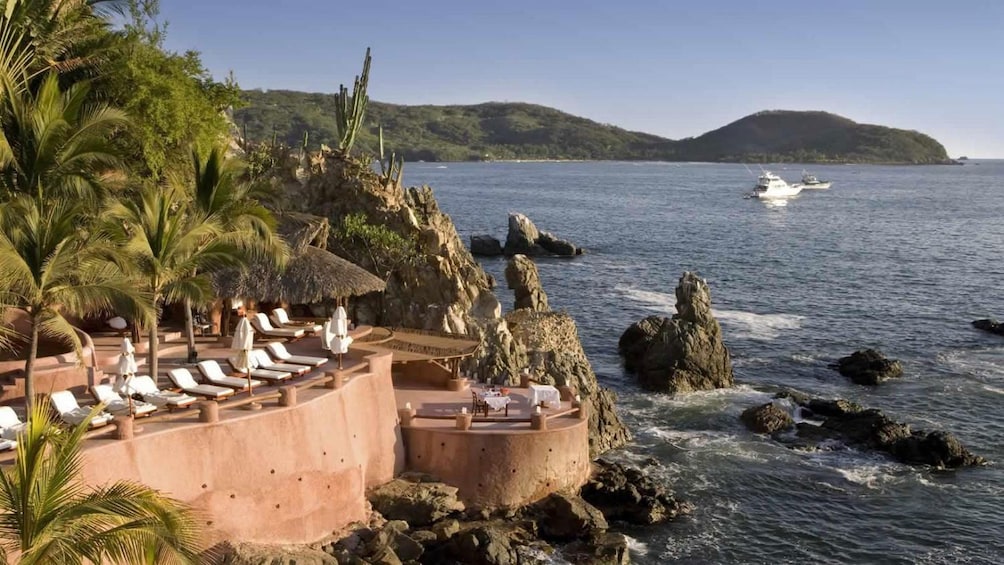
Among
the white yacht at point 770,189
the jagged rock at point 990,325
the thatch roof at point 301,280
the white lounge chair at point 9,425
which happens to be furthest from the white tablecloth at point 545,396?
the white yacht at point 770,189

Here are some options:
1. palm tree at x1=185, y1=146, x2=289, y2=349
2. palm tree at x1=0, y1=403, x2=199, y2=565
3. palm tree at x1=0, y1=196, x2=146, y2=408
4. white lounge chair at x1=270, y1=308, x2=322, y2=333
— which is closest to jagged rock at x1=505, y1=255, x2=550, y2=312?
white lounge chair at x1=270, y1=308, x2=322, y2=333

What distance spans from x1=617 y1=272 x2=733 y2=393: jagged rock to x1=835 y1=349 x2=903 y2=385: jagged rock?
5.18 meters

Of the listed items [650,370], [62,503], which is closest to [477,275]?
[650,370]

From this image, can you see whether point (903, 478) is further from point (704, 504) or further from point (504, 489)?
point (504, 489)

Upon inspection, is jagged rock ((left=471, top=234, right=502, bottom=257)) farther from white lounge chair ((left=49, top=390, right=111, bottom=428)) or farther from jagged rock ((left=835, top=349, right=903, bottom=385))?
white lounge chair ((left=49, top=390, right=111, bottom=428))

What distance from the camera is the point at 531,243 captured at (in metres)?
76.9

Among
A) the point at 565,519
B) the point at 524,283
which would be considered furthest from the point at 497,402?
the point at 524,283

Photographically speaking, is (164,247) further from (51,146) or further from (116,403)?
(116,403)

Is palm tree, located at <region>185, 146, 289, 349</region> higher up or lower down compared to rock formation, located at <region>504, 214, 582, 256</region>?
higher up

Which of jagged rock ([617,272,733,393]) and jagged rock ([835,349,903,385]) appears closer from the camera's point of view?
jagged rock ([617,272,733,393])

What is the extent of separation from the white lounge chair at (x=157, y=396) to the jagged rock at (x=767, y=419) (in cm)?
2003

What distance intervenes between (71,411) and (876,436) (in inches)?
947

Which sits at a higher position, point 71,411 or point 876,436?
point 71,411

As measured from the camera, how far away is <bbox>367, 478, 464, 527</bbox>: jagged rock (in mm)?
21188
